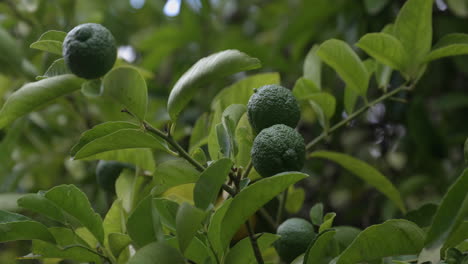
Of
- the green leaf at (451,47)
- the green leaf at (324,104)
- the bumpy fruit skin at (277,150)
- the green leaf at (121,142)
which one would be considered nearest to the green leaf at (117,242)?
the green leaf at (121,142)

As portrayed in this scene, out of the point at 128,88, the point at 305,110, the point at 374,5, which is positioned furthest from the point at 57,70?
the point at 305,110

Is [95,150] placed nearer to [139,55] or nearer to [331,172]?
[331,172]

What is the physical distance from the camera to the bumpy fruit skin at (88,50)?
2.87 ft

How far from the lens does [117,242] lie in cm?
92

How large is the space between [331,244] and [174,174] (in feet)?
1.01

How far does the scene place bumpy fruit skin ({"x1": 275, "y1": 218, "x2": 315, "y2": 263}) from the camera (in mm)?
983

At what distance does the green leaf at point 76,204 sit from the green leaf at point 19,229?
Result: 0.16 feet

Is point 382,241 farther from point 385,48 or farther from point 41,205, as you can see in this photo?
point 41,205

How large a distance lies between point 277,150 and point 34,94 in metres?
0.39

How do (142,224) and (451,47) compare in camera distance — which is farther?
(451,47)

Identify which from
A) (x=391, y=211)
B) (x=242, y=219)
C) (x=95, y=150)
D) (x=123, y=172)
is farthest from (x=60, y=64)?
(x=391, y=211)

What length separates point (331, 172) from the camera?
2256 mm

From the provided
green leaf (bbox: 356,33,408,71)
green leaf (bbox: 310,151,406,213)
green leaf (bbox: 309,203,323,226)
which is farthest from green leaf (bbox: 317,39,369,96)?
green leaf (bbox: 309,203,323,226)

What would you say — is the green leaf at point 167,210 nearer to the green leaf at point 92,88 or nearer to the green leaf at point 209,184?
the green leaf at point 209,184
